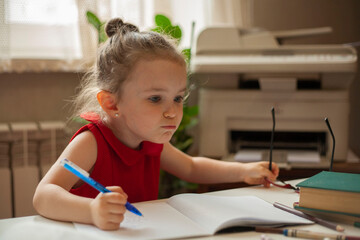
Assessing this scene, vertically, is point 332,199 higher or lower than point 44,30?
lower

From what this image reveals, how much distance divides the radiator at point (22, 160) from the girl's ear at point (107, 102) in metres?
0.93

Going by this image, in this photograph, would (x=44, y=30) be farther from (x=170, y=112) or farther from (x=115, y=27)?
(x=170, y=112)

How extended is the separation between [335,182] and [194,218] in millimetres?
256

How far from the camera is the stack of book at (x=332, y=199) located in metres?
0.70

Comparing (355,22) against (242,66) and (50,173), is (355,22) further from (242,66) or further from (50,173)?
(50,173)

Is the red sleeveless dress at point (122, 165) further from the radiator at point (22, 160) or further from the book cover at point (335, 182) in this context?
the radiator at point (22, 160)

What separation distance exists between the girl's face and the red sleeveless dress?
0.07m

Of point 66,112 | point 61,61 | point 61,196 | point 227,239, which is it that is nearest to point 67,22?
point 61,61

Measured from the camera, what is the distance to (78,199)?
726 mm

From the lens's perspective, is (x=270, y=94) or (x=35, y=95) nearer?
(x=270, y=94)

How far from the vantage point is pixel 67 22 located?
1.87m

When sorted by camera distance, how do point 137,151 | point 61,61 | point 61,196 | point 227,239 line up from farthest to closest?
1. point 61,61
2. point 137,151
3. point 61,196
4. point 227,239

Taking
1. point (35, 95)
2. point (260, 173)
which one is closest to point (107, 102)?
point (260, 173)

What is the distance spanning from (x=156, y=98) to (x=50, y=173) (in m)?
0.26
